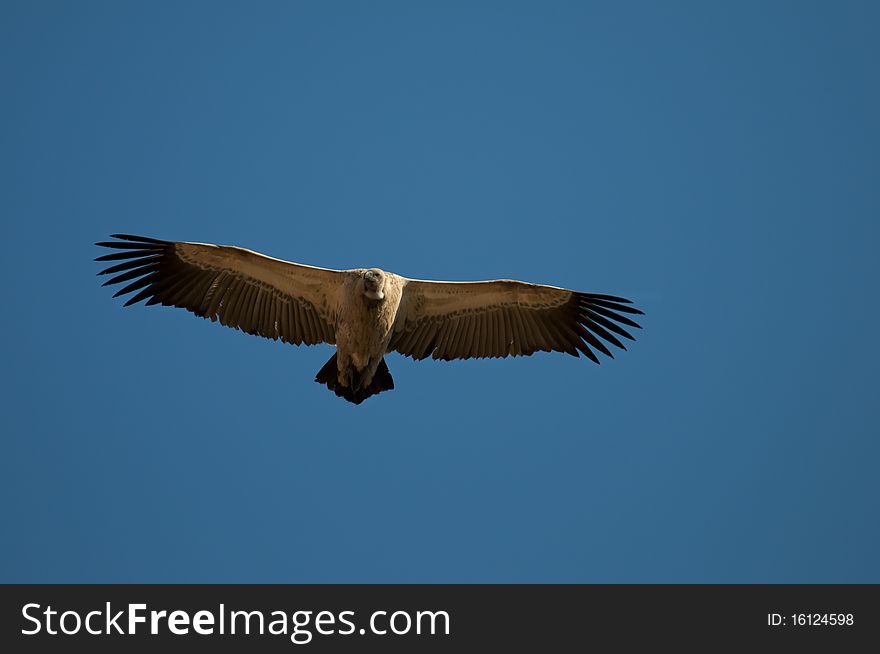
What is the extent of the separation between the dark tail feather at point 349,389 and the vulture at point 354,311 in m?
0.01

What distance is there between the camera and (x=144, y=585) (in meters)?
13.5

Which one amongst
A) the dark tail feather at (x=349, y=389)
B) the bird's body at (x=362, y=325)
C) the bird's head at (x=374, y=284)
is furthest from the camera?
the dark tail feather at (x=349, y=389)

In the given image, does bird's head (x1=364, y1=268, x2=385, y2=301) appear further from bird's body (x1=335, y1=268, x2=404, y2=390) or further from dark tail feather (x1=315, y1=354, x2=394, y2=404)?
dark tail feather (x1=315, y1=354, x2=394, y2=404)

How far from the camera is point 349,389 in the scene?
14.0m

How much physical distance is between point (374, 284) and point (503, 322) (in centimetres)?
191

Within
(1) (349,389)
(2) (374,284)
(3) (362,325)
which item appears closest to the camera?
(2) (374,284)

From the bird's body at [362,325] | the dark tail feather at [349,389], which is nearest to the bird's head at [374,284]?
the bird's body at [362,325]

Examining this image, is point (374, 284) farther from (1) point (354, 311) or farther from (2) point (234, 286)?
(2) point (234, 286)

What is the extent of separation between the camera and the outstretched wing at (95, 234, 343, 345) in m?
14.1

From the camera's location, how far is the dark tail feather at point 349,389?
13969 mm

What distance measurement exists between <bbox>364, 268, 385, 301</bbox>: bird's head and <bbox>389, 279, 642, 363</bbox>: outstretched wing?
0.76 meters

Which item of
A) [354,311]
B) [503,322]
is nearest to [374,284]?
[354,311]

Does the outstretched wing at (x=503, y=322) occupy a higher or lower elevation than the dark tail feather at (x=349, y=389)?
higher

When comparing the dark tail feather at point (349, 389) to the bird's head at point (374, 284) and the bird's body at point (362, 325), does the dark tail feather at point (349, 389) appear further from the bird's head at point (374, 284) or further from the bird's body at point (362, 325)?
the bird's head at point (374, 284)
